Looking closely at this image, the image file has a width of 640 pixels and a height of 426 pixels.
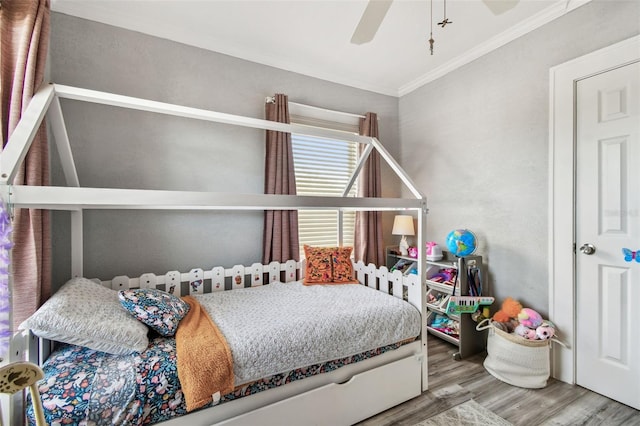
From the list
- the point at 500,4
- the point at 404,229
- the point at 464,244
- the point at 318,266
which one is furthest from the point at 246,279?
the point at 500,4

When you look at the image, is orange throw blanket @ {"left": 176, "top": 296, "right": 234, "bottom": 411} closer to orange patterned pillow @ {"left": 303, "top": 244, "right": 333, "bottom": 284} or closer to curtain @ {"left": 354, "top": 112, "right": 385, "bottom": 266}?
orange patterned pillow @ {"left": 303, "top": 244, "right": 333, "bottom": 284}

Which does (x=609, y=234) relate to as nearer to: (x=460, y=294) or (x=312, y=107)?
(x=460, y=294)

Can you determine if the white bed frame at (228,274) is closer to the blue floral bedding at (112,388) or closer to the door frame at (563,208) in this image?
the blue floral bedding at (112,388)

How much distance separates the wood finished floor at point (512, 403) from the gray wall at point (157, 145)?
168cm

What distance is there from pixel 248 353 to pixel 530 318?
2017mm

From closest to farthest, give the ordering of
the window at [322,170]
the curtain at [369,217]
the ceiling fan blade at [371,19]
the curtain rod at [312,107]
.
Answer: the ceiling fan blade at [371,19], the curtain rod at [312,107], the window at [322,170], the curtain at [369,217]

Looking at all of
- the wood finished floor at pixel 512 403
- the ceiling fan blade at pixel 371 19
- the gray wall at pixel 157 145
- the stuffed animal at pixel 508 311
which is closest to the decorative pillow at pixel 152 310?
the gray wall at pixel 157 145

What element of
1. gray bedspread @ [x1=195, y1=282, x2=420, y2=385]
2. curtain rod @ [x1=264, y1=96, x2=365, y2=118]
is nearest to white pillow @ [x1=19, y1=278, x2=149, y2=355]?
gray bedspread @ [x1=195, y1=282, x2=420, y2=385]

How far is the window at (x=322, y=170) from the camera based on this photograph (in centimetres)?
291

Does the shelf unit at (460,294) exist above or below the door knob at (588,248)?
below

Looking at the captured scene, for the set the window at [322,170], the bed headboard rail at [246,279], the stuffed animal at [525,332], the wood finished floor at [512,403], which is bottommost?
the wood finished floor at [512,403]

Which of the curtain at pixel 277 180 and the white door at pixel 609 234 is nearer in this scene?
the white door at pixel 609 234

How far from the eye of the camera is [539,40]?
219 centimetres

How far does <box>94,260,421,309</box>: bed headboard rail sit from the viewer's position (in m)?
2.04
